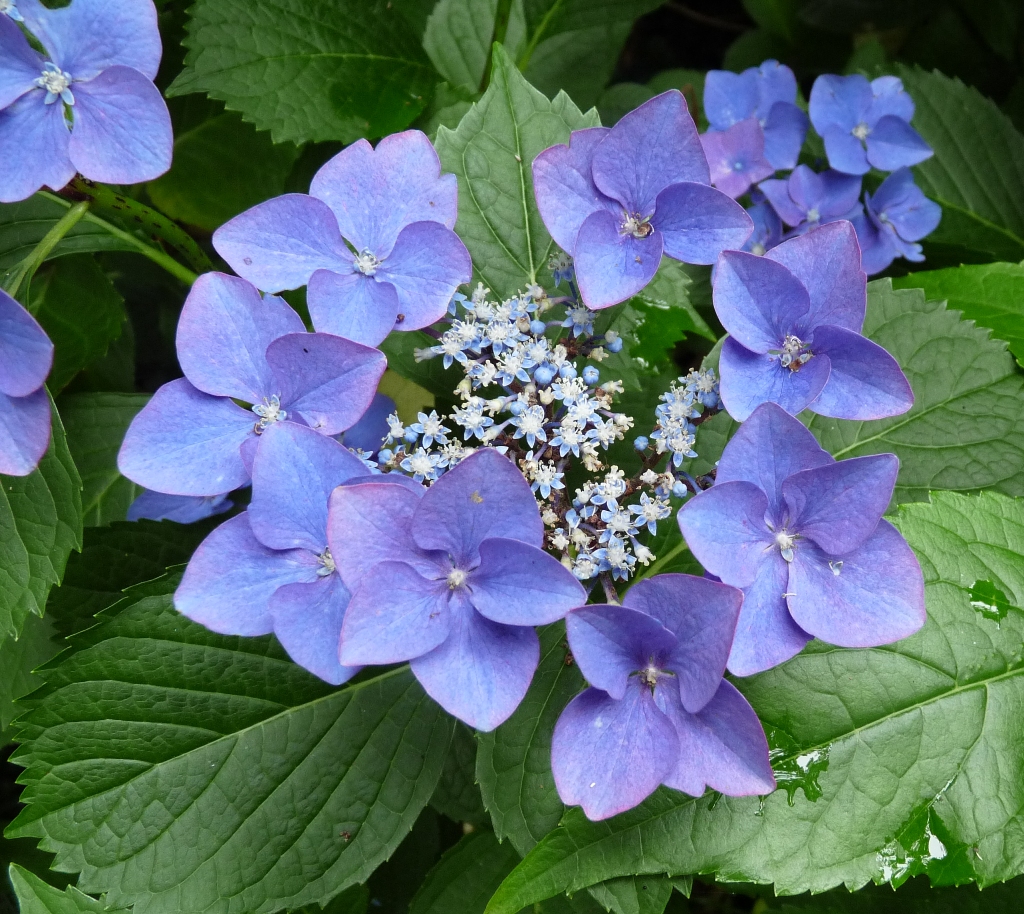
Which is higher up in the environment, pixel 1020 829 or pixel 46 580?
pixel 1020 829

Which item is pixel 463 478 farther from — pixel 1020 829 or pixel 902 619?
pixel 1020 829

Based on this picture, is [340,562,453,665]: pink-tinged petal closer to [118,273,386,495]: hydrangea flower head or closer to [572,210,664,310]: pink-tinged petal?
[118,273,386,495]: hydrangea flower head

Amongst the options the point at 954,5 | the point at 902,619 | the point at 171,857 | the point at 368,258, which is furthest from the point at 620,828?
the point at 954,5

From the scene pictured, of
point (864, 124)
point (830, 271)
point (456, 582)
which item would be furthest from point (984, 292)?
point (456, 582)

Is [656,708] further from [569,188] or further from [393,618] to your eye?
[569,188]

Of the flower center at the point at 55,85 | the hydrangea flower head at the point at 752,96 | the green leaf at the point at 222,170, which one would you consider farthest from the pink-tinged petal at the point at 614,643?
the green leaf at the point at 222,170
